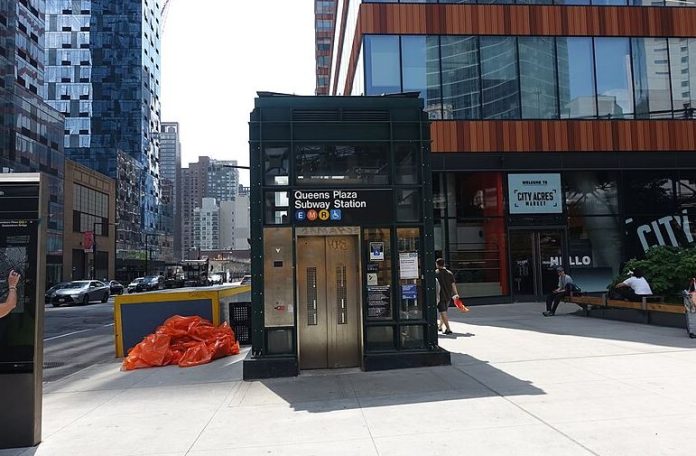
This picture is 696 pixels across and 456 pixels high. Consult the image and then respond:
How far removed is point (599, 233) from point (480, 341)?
43.5ft

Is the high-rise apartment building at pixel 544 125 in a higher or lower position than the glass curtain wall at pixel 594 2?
lower

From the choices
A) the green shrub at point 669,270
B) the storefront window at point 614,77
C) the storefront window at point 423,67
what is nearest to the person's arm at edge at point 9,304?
the green shrub at point 669,270

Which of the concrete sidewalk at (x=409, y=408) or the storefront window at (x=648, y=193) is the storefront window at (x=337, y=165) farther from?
the storefront window at (x=648, y=193)

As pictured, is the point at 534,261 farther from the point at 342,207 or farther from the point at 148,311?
the point at 148,311

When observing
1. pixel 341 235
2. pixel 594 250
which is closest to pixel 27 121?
pixel 594 250

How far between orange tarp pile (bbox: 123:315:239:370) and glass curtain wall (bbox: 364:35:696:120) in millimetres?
13225

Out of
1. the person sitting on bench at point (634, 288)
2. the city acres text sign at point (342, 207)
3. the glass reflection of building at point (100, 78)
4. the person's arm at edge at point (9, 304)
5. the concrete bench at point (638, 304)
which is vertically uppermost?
the glass reflection of building at point (100, 78)

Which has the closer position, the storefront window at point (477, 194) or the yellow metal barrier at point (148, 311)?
the yellow metal barrier at point (148, 311)

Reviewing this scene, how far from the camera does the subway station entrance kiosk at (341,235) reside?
8508 millimetres

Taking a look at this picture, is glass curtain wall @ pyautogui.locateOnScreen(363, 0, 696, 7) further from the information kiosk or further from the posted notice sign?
the information kiosk

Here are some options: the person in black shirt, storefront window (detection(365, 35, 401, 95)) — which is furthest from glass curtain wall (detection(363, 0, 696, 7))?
the person in black shirt

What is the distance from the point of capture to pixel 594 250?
22078 mm

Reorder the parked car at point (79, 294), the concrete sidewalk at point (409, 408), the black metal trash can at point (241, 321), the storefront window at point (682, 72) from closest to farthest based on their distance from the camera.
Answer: the concrete sidewalk at point (409, 408) < the black metal trash can at point (241, 321) < the storefront window at point (682, 72) < the parked car at point (79, 294)

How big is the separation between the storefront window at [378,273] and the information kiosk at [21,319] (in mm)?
4683
